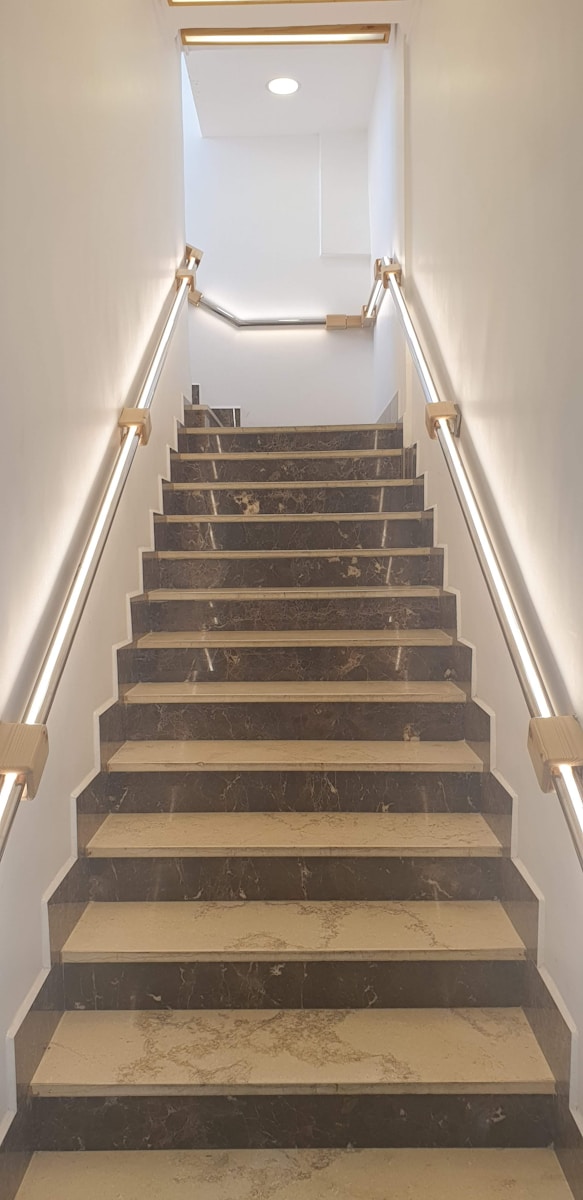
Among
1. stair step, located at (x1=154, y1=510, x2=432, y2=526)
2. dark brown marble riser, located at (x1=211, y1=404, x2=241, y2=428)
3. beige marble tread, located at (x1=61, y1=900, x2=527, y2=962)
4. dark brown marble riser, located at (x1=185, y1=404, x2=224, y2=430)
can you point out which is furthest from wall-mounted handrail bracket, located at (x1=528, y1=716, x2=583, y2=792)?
dark brown marble riser, located at (x1=211, y1=404, x2=241, y2=428)

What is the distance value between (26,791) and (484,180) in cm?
210

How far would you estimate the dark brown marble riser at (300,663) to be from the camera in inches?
115

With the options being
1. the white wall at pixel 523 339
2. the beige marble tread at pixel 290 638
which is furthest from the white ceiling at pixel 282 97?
the beige marble tread at pixel 290 638

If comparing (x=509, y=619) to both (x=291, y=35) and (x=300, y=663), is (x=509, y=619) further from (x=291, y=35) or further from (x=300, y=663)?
(x=291, y=35)

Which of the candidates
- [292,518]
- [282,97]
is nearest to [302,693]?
[292,518]

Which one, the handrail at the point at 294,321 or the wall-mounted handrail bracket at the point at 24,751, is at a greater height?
the handrail at the point at 294,321

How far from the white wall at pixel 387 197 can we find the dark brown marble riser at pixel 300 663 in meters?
1.93

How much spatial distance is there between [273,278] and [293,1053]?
220 inches

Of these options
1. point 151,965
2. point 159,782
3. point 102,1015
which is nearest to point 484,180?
point 159,782

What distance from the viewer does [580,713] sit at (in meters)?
1.64

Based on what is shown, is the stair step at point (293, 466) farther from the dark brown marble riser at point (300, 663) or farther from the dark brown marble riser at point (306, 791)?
the dark brown marble riser at point (306, 791)

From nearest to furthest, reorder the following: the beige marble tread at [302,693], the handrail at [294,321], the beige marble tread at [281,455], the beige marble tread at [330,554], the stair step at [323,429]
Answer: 1. the beige marble tread at [302,693]
2. the beige marble tread at [330,554]
3. the beige marble tread at [281,455]
4. the stair step at [323,429]
5. the handrail at [294,321]

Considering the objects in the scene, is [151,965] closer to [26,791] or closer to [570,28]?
[26,791]

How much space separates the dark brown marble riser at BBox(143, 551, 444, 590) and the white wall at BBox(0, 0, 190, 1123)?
0.32 metres
